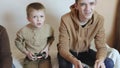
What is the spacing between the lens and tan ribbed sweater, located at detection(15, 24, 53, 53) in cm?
142

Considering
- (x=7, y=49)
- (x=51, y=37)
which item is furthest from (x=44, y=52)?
(x=7, y=49)

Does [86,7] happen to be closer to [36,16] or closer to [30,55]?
[36,16]

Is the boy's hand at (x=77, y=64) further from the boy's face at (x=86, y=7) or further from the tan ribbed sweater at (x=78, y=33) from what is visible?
the boy's face at (x=86, y=7)

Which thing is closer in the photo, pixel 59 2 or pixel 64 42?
pixel 64 42

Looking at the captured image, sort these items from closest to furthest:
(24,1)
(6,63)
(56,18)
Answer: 1. (6,63)
2. (24,1)
3. (56,18)

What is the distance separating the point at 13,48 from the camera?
1737mm

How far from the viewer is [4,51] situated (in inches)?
50.6

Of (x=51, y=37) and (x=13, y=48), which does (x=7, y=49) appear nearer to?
(x=51, y=37)

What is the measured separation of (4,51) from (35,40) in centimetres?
22

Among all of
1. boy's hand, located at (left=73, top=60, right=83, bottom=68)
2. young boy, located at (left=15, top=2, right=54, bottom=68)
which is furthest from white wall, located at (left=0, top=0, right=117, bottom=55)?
boy's hand, located at (left=73, top=60, right=83, bottom=68)

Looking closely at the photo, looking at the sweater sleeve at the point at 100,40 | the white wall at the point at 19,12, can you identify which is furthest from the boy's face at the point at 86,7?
the white wall at the point at 19,12

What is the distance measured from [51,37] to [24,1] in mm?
364

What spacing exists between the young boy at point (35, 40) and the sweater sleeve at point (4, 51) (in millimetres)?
137

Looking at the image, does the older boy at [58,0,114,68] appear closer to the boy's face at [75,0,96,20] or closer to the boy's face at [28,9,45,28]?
the boy's face at [75,0,96,20]
